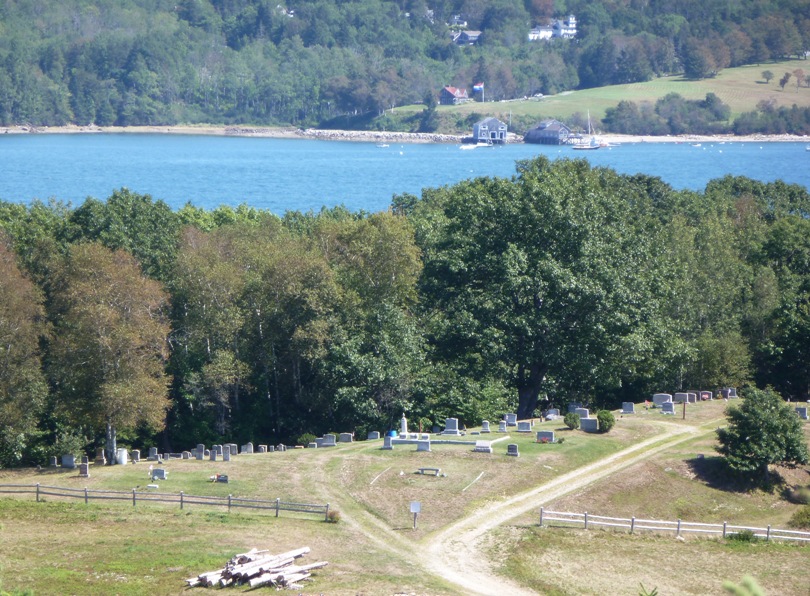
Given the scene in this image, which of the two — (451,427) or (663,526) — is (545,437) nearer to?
(451,427)

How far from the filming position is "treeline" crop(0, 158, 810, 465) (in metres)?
50.8

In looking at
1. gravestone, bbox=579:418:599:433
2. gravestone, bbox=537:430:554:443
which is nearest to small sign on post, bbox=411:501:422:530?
gravestone, bbox=537:430:554:443

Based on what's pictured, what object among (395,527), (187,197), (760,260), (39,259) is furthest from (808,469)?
(187,197)

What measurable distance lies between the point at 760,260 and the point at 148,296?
41.9 metres

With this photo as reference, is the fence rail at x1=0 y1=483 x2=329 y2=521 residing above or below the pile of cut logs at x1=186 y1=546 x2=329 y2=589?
above

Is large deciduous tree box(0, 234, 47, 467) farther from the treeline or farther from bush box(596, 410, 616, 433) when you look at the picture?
bush box(596, 410, 616, 433)

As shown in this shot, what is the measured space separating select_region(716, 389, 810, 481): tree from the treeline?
11.7 metres

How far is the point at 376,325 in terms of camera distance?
58.9 m

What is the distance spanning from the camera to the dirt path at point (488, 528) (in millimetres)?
33312

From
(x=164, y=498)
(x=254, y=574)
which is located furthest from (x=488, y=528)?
(x=164, y=498)

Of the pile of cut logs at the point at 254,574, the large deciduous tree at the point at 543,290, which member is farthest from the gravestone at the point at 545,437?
the pile of cut logs at the point at 254,574

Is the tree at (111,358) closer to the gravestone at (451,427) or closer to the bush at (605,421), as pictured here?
the gravestone at (451,427)

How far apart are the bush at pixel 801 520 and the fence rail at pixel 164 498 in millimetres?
15429

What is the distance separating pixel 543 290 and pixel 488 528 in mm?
21135
